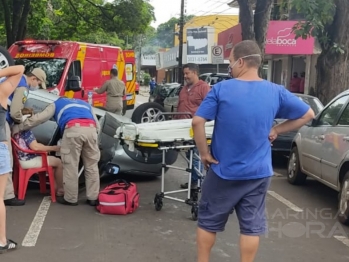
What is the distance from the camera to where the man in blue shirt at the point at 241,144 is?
11.6 feet

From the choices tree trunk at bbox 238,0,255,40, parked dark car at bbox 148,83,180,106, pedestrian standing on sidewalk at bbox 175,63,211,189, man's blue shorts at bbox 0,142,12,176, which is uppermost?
tree trunk at bbox 238,0,255,40

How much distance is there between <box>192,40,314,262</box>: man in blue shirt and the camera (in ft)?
11.6

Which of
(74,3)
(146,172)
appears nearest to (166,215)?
(146,172)

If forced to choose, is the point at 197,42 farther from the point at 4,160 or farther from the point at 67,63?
the point at 4,160

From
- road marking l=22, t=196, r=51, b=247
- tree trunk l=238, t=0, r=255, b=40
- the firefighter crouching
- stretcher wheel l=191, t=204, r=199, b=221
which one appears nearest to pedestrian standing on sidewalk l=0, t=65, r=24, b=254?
road marking l=22, t=196, r=51, b=247

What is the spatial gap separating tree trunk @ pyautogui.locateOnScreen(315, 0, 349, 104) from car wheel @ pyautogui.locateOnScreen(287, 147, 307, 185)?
379 cm

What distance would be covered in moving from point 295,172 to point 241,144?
4.56 metres

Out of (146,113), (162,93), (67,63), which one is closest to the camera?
(146,113)

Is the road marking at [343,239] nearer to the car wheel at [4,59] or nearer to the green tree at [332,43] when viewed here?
the car wheel at [4,59]

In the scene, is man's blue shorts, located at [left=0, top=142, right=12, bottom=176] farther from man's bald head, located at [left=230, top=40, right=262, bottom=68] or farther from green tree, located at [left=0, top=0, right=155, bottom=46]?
green tree, located at [left=0, top=0, right=155, bottom=46]

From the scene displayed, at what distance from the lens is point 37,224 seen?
539 centimetres

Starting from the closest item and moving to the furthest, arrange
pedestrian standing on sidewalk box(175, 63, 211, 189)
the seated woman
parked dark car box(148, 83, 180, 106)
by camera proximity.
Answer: the seated woman
pedestrian standing on sidewalk box(175, 63, 211, 189)
parked dark car box(148, 83, 180, 106)

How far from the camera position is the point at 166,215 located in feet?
19.4

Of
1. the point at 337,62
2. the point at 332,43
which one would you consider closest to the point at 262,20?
the point at 332,43
